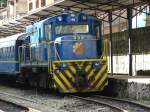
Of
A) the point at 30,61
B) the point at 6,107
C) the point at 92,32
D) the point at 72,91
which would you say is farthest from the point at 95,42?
the point at 6,107

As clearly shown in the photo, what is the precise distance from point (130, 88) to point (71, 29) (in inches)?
132

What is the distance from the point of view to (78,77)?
1720cm

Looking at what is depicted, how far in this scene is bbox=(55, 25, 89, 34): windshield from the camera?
1781cm

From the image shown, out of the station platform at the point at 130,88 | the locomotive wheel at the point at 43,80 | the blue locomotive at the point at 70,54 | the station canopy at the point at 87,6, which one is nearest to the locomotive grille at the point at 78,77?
the blue locomotive at the point at 70,54

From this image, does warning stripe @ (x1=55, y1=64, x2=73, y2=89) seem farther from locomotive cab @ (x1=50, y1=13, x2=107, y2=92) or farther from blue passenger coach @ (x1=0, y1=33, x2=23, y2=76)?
blue passenger coach @ (x1=0, y1=33, x2=23, y2=76)

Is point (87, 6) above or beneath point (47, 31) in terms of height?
above

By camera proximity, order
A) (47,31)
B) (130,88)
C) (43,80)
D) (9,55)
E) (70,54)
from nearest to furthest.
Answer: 1. (130,88)
2. (70,54)
3. (47,31)
4. (43,80)
5. (9,55)

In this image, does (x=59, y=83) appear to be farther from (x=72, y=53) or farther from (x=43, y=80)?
(x=43, y=80)

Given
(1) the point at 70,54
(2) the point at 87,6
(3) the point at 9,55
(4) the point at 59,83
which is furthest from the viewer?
(3) the point at 9,55

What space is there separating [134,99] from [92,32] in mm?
3386

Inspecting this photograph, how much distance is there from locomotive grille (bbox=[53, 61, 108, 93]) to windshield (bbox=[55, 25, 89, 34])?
136 cm

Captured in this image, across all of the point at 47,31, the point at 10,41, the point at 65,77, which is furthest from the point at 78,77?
the point at 10,41

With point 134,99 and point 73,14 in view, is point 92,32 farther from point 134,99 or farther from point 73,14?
point 134,99

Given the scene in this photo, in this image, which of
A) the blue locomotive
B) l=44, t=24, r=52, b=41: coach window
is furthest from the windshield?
l=44, t=24, r=52, b=41: coach window
